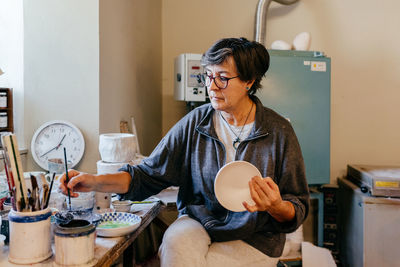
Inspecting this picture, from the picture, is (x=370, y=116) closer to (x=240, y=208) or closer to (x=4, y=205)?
(x=240, y=208)

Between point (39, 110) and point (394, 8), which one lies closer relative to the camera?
point (39, 110)

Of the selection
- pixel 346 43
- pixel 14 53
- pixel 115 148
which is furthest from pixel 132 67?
pixel 346 43

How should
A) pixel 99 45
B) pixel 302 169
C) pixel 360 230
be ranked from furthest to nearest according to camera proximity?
1. pixel 360 230
2. pixel 99 45
3. pixel 302 169

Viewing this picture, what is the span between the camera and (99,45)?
2053 mm

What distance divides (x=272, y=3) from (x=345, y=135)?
1275mm

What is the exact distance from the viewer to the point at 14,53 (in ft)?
7.02

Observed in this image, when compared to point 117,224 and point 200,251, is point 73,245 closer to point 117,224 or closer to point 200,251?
point 117,224

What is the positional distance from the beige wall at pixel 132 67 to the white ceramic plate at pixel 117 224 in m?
0.76

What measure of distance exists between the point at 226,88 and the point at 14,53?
4.08 ft

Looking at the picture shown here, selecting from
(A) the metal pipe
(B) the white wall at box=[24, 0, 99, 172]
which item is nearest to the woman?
(B) the white wall at box=[24, 0, 99, 172]

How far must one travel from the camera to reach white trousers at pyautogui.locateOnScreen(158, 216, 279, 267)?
141 centimetres

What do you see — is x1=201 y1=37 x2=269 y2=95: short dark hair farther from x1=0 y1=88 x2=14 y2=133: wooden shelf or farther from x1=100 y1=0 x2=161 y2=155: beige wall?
Result: x1=0 y1=88 x2=14 y2=133: wooden shelf

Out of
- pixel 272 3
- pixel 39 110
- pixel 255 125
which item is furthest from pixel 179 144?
pixel 272 3

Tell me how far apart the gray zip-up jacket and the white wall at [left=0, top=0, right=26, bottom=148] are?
92 centimetres
